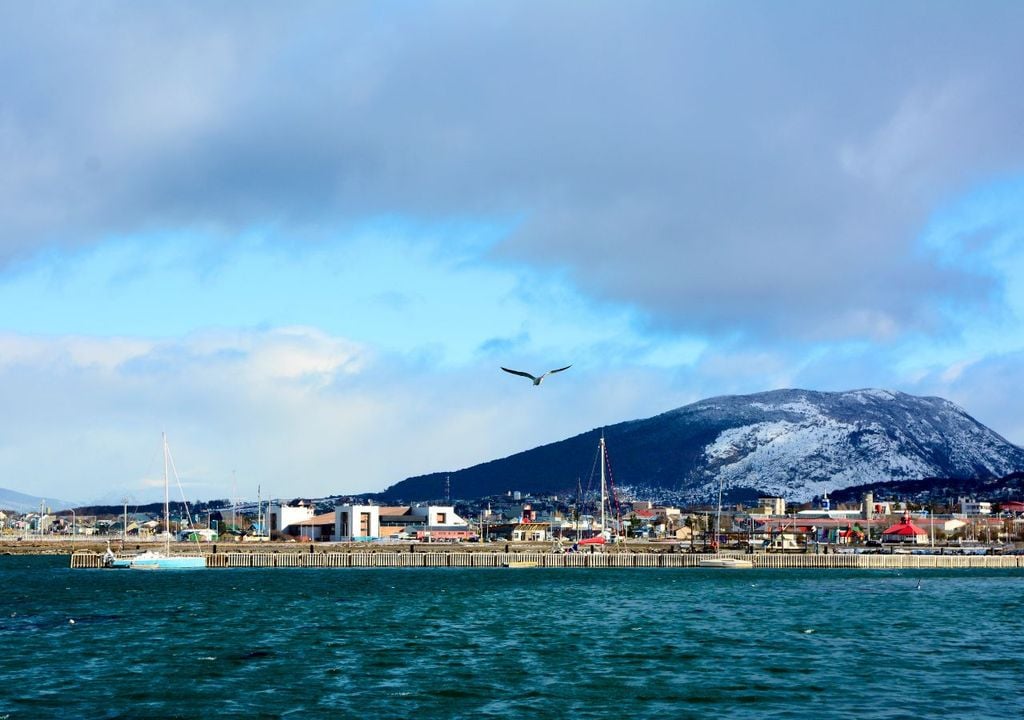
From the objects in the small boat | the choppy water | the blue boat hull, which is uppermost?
the blue boat hull

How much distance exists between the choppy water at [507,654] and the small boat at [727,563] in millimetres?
66587

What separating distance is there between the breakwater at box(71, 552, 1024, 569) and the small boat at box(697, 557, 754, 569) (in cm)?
156

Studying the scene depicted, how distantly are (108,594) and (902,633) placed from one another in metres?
71.4

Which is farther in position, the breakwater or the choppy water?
the breakwater

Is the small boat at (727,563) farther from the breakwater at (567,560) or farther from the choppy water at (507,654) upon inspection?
the choppy water at (507,654)

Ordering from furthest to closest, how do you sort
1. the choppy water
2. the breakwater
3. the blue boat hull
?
the breakwater, the blue boat hull, the choppy water

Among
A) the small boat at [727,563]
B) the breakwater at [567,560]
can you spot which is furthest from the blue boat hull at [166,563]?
the small boat at [727,563]

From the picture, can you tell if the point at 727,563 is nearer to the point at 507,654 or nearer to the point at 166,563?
the point at 166,563

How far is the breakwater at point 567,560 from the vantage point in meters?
183

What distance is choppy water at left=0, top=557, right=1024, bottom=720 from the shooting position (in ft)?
149

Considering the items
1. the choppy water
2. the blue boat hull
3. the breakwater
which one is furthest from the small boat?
the blue boat hull

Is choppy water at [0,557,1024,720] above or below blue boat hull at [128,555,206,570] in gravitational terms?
below

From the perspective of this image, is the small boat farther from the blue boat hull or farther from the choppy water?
the blue boat hull

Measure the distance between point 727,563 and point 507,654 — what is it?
5053 inches
